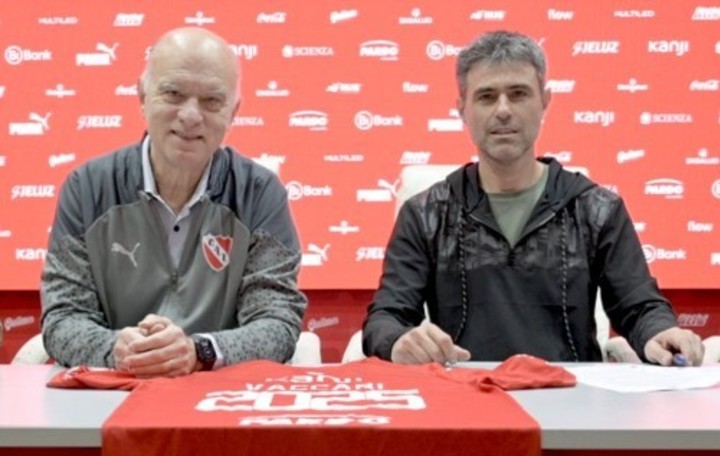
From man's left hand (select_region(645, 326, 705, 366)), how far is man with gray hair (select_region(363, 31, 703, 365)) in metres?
0.27

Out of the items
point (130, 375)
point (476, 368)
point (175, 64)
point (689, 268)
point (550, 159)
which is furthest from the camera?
point (689, 268)

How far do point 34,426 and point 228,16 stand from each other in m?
3.29

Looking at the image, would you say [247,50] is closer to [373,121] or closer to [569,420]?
[373,121]

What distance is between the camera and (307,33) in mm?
4254

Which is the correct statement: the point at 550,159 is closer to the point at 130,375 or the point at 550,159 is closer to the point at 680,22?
the point at 130,375

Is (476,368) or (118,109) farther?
(118,109)

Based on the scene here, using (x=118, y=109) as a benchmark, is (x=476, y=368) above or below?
below

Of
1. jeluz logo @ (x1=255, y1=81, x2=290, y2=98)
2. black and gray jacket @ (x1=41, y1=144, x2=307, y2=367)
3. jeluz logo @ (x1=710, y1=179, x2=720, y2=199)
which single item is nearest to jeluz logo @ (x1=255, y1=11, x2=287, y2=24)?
jeluz logo @ (x1=255, y1=81, x2=290, y2=98)

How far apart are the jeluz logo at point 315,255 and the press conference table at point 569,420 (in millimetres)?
2788

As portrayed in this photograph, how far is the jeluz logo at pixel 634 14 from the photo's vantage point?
425cm

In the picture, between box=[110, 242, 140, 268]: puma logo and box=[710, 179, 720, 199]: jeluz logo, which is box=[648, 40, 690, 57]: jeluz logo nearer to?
box=[710, 179, 720, 199]: jeluz logo

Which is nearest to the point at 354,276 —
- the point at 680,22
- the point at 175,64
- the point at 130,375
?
the point at 680,22

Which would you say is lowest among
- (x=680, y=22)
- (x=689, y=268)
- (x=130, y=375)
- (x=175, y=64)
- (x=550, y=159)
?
(x=689, y=268)

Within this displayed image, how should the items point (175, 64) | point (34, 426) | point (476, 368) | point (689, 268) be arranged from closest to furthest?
point (34, 426)
point (476, 368)
point (175, 64)
point (689, 268)
